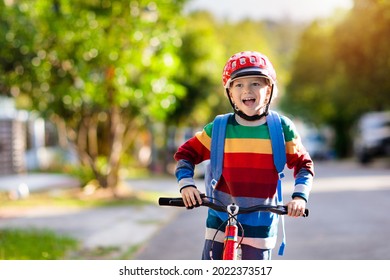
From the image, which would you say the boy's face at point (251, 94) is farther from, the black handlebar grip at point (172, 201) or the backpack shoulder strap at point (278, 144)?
the black handlebar grip at point (172, 201)

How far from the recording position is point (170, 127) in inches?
971

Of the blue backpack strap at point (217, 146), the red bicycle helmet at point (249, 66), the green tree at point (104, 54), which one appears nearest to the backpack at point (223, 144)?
the blue backpack strap at point (217, 146)

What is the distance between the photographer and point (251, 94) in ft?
12.1

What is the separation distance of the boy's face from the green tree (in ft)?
27.0

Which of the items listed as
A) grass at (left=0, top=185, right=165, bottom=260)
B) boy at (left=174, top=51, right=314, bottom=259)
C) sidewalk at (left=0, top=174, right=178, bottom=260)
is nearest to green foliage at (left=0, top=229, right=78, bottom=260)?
grass at (left=0, top=185, right=165, bottom=260)

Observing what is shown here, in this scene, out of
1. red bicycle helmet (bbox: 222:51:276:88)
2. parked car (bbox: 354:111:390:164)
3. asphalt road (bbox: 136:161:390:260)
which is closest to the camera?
red bicycle helmet (bbox: 222:51:276:88)

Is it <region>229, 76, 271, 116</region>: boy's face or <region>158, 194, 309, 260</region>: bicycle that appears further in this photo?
<region>229, 76, 271, 116</region>: boy's face

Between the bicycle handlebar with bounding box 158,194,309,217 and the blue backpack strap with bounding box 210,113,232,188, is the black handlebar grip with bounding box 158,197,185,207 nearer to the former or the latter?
the bicycle handlebar with bounding box 158,194,309,217

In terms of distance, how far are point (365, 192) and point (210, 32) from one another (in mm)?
7424

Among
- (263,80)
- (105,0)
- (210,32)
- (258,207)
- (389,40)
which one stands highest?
(210,32)

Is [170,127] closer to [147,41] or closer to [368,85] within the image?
[368,85]

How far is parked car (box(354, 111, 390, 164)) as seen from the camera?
2012 cm

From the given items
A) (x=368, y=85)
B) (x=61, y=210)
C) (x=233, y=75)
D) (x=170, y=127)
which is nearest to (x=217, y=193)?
(x=233, y=75)

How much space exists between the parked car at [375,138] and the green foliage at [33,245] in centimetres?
1284
